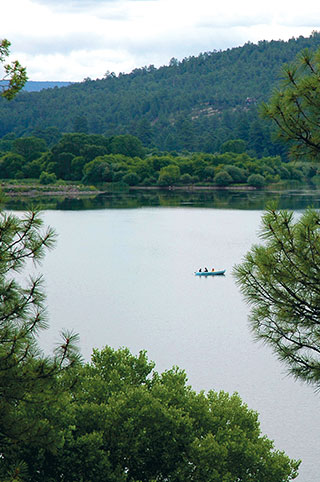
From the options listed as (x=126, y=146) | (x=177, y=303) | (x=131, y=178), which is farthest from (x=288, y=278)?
(x=126, y=146)

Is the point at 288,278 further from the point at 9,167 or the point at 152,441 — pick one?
the point at 9,167

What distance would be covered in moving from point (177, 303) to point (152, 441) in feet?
84.8

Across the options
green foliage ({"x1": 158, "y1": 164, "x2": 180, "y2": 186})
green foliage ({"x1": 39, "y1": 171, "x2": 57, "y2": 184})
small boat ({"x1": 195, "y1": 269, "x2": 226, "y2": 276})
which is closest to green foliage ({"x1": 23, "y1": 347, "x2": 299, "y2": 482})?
small boat ({"x1": 195, "y1": 269, "x2": 226, "y2": 276})

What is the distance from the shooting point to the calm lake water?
23906mm

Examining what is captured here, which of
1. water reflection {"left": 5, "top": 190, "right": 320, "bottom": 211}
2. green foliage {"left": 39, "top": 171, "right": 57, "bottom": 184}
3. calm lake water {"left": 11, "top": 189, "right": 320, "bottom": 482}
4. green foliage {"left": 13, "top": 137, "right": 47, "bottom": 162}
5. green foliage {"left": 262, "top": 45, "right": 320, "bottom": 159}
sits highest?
green foliage {"left": 13, "top": 137, "right": 47, "bottom": 162}

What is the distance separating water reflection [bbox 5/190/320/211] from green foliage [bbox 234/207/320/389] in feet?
197

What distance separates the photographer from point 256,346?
30.3 metres

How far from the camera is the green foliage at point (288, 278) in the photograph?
10154 millimetres

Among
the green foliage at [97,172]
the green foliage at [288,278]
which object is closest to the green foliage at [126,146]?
the green foliage at [97,172]

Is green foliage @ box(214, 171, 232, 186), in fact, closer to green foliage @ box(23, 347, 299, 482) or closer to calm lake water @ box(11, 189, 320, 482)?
calm lake water @ box(11, 189, 320, 482)

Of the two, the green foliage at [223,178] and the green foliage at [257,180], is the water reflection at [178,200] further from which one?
the green foliage at [223,178]

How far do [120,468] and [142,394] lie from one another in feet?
4.86

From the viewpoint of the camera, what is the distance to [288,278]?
10.2 meters

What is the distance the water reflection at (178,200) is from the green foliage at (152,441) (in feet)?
188
